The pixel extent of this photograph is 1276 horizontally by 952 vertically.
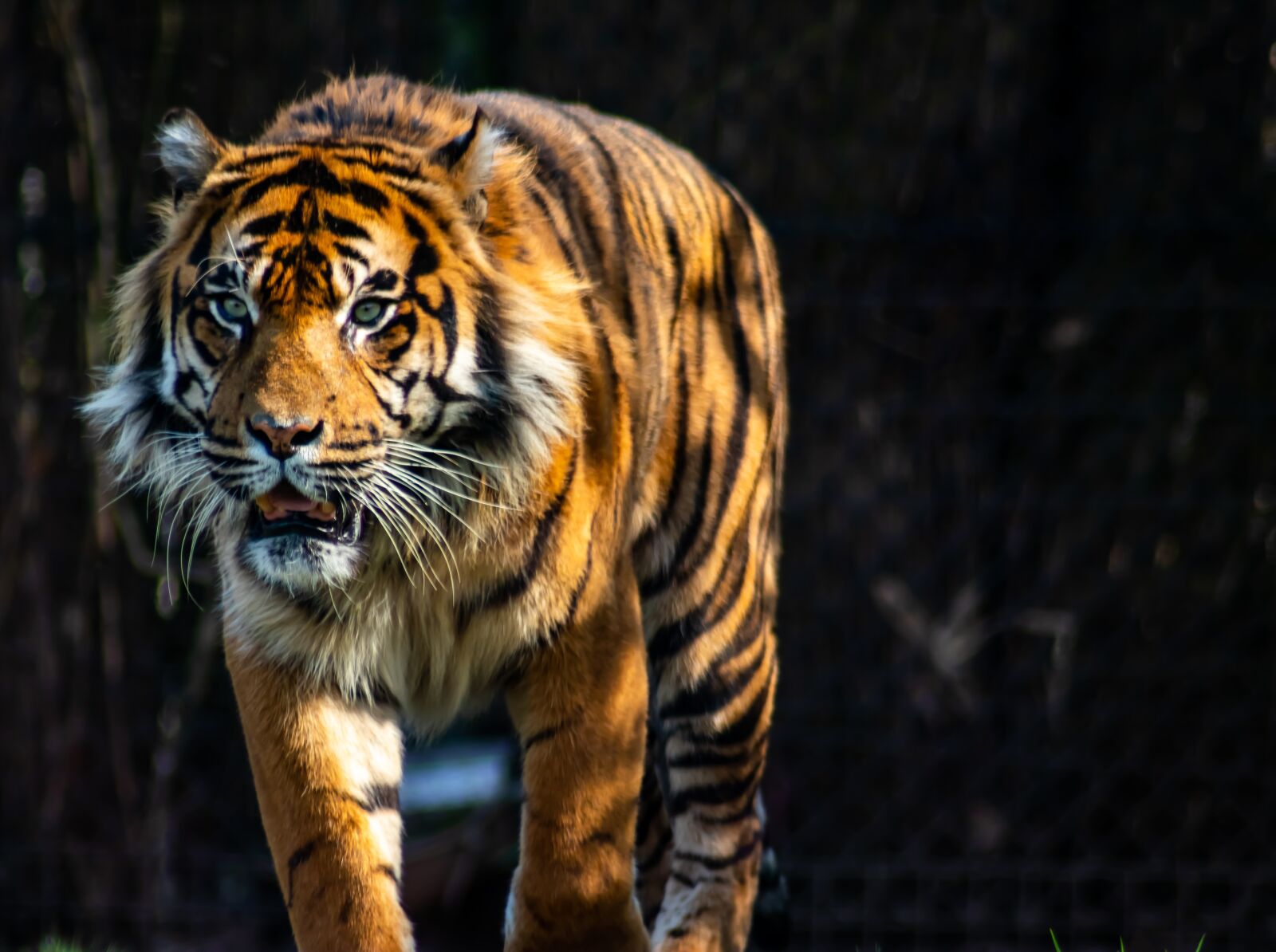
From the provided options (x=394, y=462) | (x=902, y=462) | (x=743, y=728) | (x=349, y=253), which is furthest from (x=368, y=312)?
(x=902, y=462)

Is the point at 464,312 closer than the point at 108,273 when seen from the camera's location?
Yes

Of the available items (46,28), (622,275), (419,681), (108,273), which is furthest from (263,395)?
(46,28)

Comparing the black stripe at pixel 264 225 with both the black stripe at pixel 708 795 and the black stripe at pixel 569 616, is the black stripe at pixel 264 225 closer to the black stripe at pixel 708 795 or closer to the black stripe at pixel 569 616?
the black stripe at pixel 569 616

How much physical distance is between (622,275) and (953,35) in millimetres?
2457

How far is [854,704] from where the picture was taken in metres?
4.28

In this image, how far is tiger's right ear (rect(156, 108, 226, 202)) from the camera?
6.32ft

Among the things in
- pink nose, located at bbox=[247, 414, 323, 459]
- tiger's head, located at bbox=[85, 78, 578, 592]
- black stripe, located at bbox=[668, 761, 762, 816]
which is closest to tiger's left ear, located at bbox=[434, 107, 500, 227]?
→ tiger's head, located at bbox=[85, 78, 578, 592]

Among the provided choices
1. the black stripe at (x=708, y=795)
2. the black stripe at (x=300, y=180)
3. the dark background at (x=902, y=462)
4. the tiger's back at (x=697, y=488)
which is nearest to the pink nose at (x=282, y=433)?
the black stripe at (x=300, y=180)

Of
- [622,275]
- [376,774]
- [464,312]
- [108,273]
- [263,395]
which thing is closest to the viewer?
[263,395]

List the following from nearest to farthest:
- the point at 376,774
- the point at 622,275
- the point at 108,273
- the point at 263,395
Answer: the point at 263,395
the point at 376,774
the point at 622,275
the point at 108,273

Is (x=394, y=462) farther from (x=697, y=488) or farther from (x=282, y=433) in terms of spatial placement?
(x=697, y=488)

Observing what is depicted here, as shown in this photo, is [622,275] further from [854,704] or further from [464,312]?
[854,704]

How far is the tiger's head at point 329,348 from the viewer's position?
Result: 175 cm

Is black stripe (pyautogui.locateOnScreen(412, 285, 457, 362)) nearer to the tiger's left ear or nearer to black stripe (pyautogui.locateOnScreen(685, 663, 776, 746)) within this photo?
the tiger's left ear
